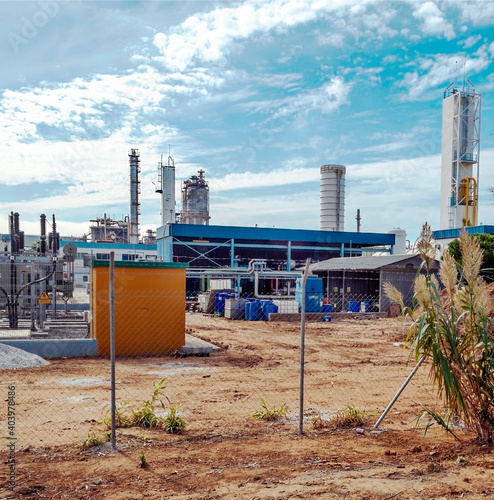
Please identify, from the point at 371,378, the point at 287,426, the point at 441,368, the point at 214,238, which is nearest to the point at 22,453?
the point at 287,426

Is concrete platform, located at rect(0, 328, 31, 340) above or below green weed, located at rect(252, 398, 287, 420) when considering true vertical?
Answer: below

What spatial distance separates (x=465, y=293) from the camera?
551 centimetres

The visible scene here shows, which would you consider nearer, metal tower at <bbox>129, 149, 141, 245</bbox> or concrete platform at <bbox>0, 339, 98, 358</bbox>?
concrete platform at <bbox>0, 339, 98, 358</bbox>

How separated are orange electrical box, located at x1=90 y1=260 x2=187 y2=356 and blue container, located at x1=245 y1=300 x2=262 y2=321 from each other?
12061mm

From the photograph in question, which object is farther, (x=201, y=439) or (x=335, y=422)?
(x=335, y=422)

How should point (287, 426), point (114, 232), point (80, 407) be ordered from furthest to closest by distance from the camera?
point (114, 232) → point (80, 407) → point (287, 426)

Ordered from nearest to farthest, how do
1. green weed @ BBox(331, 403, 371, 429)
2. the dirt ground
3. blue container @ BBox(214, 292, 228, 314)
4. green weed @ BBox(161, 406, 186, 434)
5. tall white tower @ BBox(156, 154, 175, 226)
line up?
the dirt ground, green weed @ BBox(161, 406, 186, 434), green weed @ BBox(331, 403, 371, 429), blue container @ BBox(214, 292, 228, 314), tall white tower @ BBox(156, 154, 175, 226)

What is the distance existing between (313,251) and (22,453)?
46.7m

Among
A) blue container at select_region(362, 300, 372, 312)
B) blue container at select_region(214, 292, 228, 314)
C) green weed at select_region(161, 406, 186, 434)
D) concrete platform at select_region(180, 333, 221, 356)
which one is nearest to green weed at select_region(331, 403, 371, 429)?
green weed at select_region(161, 406, 186, 434)

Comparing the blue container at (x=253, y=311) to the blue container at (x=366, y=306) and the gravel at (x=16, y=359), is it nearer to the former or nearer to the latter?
the blue container at (x=366, y=306)

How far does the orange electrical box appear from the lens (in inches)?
507

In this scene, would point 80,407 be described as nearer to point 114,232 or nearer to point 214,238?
point 214,238

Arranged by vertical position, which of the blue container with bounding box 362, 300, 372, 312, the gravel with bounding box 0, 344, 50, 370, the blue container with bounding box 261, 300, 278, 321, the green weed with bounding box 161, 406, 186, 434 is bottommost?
the blue container with bounding box 362, 300, 372, 312

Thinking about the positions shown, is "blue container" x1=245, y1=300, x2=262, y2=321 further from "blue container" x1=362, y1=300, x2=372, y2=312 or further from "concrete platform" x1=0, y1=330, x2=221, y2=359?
"concrete platform" x1=0, y1=330, x2=221, y2=359
